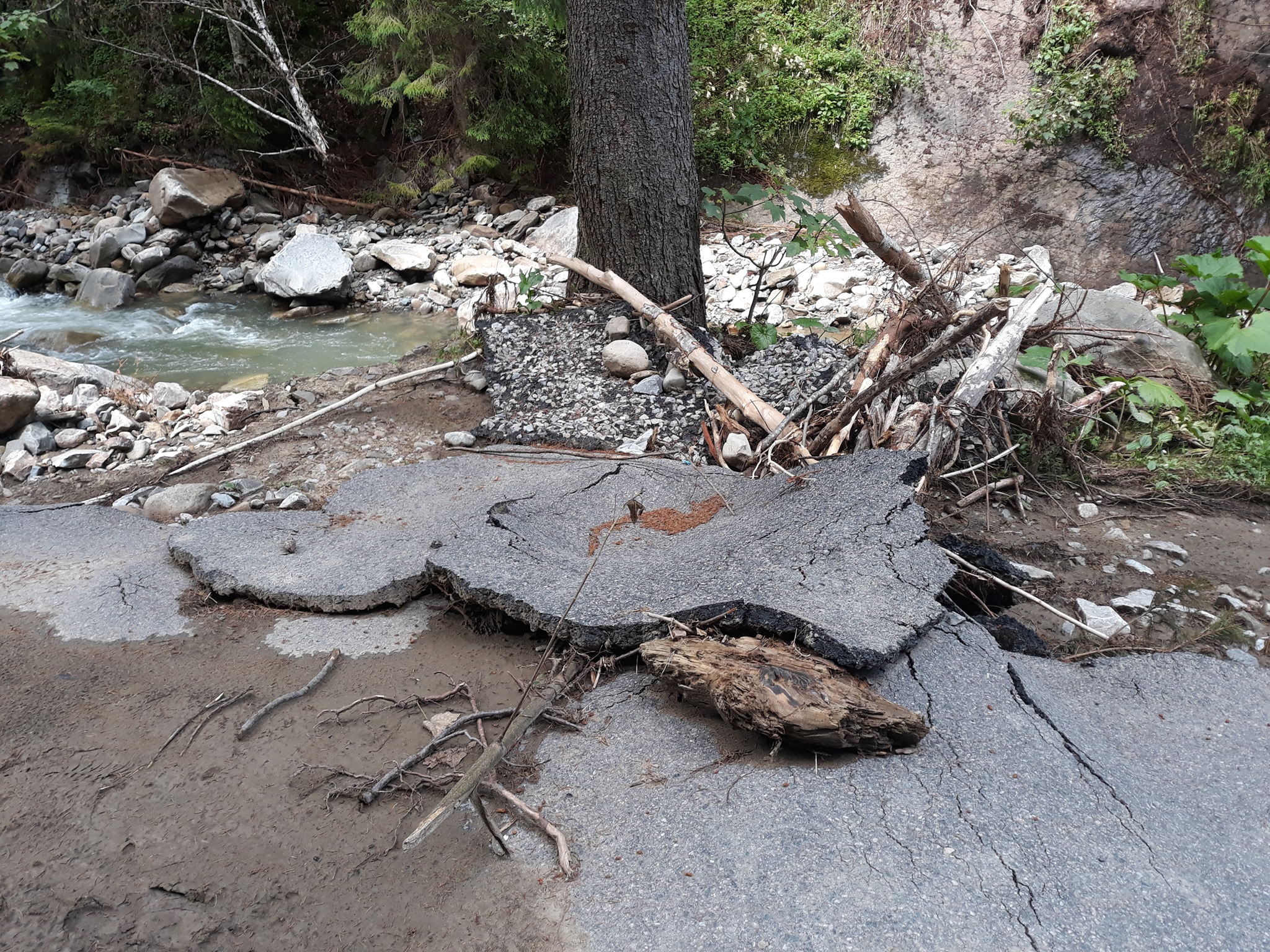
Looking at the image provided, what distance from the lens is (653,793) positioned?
2252 millimetres

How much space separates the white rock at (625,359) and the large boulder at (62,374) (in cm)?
360

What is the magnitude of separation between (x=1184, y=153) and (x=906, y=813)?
8.25 metres

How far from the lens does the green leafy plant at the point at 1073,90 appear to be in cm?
812

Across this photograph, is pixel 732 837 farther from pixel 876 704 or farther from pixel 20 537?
pixel 20 537

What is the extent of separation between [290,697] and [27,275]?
31.7 ft

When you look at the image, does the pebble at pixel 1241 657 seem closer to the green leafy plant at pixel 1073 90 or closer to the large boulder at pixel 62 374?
the large boulder at pixel 62 374

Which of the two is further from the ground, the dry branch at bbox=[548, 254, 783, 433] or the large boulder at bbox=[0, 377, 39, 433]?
the dry branch at bbox=[548, 254, 783, 433]

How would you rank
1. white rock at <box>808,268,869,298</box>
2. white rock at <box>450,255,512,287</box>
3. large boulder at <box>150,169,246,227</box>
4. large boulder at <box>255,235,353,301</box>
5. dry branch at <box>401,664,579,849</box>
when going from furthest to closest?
large boulder at <box>150,169,246,227</box>
white rock at <box>450,255,512,287</box>
large boulder at <box>255,235,353,301</box>
white rock at <box>808,268,869,298</box>
dry branch at <box>401,664,579,849</box>

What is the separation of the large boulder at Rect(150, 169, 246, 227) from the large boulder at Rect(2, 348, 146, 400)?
4592mm

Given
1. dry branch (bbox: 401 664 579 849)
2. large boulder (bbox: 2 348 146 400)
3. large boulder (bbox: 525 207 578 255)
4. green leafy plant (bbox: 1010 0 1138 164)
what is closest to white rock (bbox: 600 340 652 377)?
dry branch (bbox: 401 664 579 849)

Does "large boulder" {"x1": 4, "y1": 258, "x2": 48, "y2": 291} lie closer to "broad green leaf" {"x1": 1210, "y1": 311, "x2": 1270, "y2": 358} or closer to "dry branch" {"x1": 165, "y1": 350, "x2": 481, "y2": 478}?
"dry branch" {"x1": 165, "y1": 350, "x2": 481, "y2": 478}

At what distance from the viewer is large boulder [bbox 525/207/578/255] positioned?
29.8 feet

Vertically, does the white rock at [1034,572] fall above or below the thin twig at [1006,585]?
below

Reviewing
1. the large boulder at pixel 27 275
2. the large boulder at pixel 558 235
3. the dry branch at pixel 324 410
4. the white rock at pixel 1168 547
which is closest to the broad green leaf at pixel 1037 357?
the white rock at pixel 1168 547
